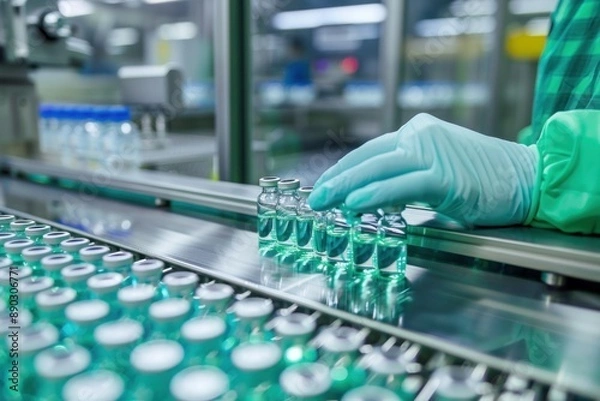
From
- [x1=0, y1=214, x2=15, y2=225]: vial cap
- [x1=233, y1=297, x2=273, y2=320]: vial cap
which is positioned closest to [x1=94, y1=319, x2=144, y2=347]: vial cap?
[x1=233, y1=297, x2=273, y2=320]: vial cap

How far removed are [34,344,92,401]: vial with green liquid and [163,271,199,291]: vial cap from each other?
A: 158mm

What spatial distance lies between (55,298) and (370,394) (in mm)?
412

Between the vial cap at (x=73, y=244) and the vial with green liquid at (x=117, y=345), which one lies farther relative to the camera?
the vial cap at (x=73, y=244)

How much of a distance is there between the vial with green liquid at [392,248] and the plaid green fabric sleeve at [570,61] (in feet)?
1.67

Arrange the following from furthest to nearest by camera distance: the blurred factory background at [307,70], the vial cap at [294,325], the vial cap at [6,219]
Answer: the blurred factory background at [307,70] → the vial cap at [6,219] → the vial cap at [294,325]

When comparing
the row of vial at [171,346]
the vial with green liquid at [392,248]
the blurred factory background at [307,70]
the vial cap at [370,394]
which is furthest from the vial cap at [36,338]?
the blurred factory background at [307,70]

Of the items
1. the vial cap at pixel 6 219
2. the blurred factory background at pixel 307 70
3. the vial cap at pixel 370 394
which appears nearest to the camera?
A: the vial cap at pixel 370 394

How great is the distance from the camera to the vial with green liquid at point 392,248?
2.31 feet

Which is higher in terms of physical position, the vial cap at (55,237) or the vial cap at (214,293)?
the vial cap at (55,237)

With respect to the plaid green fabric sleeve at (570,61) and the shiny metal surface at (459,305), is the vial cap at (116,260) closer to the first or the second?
the shiny metal surface at (459,305)

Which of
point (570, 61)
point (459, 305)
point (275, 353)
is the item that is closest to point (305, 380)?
point (275, 353)

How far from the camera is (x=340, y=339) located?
1.72ft

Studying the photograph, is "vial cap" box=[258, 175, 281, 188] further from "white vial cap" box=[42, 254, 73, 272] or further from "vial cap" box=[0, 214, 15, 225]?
"vial cap" box=[0, 214, 15, 225]

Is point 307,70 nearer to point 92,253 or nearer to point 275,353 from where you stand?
→ point 92,253
